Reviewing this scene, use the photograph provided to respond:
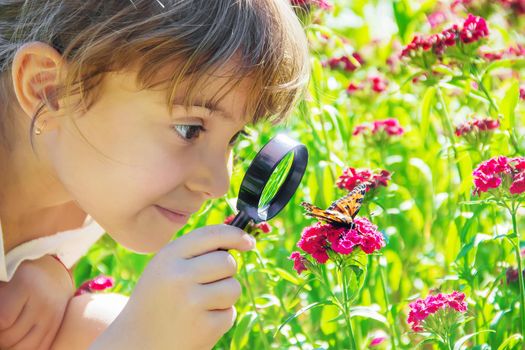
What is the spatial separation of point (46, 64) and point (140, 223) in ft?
1.19

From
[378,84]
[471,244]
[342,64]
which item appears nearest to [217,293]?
[471,244]

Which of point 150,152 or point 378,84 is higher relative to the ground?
point 150,152

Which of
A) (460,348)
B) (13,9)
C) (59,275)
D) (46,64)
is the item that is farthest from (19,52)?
(460,348)

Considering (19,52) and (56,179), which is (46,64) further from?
(56,179)

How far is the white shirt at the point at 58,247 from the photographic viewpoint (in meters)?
2.28

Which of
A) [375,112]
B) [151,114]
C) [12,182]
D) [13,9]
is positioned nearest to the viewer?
[151,114]

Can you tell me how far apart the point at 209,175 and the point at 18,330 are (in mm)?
742

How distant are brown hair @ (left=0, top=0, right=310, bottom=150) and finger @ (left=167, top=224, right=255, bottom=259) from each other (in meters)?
0.29

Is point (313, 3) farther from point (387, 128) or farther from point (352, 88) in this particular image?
point (352, 88)

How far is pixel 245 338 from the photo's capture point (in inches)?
85.8

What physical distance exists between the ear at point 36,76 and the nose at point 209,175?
0.32m

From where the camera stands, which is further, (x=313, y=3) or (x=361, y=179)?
(x=313, y=3)

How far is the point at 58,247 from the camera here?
245 cm

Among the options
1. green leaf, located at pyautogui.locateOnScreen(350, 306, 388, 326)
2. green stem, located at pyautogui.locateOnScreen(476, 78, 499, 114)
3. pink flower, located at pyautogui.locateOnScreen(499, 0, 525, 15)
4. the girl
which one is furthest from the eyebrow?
pink flower, located at pyautogui.locateOnScreen(499, 0, 525, 15)
